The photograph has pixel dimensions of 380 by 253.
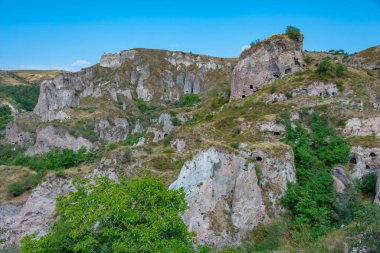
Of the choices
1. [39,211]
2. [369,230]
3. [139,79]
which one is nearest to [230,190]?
[369,230]

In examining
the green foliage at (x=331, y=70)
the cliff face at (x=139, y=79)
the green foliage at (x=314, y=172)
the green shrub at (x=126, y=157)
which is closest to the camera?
the green foliage at (x=314, y=172)

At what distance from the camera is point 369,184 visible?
1218 inches

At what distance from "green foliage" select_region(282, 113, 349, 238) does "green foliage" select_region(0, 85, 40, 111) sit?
127885mm

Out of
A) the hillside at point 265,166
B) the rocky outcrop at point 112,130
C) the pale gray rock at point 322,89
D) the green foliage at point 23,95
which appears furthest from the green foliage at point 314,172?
the green foliage at point 23,95

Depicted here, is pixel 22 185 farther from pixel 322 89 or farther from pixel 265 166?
pixel 322 89

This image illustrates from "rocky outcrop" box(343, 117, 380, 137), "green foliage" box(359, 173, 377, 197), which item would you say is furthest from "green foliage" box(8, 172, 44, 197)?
"rocky outcrop" box(343, 117, 380, 137)

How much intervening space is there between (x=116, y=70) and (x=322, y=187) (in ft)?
351

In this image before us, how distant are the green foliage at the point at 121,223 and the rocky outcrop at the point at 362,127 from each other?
2634cm

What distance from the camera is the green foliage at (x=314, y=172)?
86.9 ft

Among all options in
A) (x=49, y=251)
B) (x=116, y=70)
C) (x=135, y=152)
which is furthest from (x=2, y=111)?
(x=49, y=251)

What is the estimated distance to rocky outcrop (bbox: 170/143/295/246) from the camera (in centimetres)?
2616

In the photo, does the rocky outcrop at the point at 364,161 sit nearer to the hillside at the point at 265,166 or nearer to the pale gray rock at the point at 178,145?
the hillside at the point at 265,166

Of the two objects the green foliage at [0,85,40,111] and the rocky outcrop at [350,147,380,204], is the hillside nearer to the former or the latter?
the rocky outcrop at [350,147,380,204]

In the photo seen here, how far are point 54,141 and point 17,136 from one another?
18.4 m
